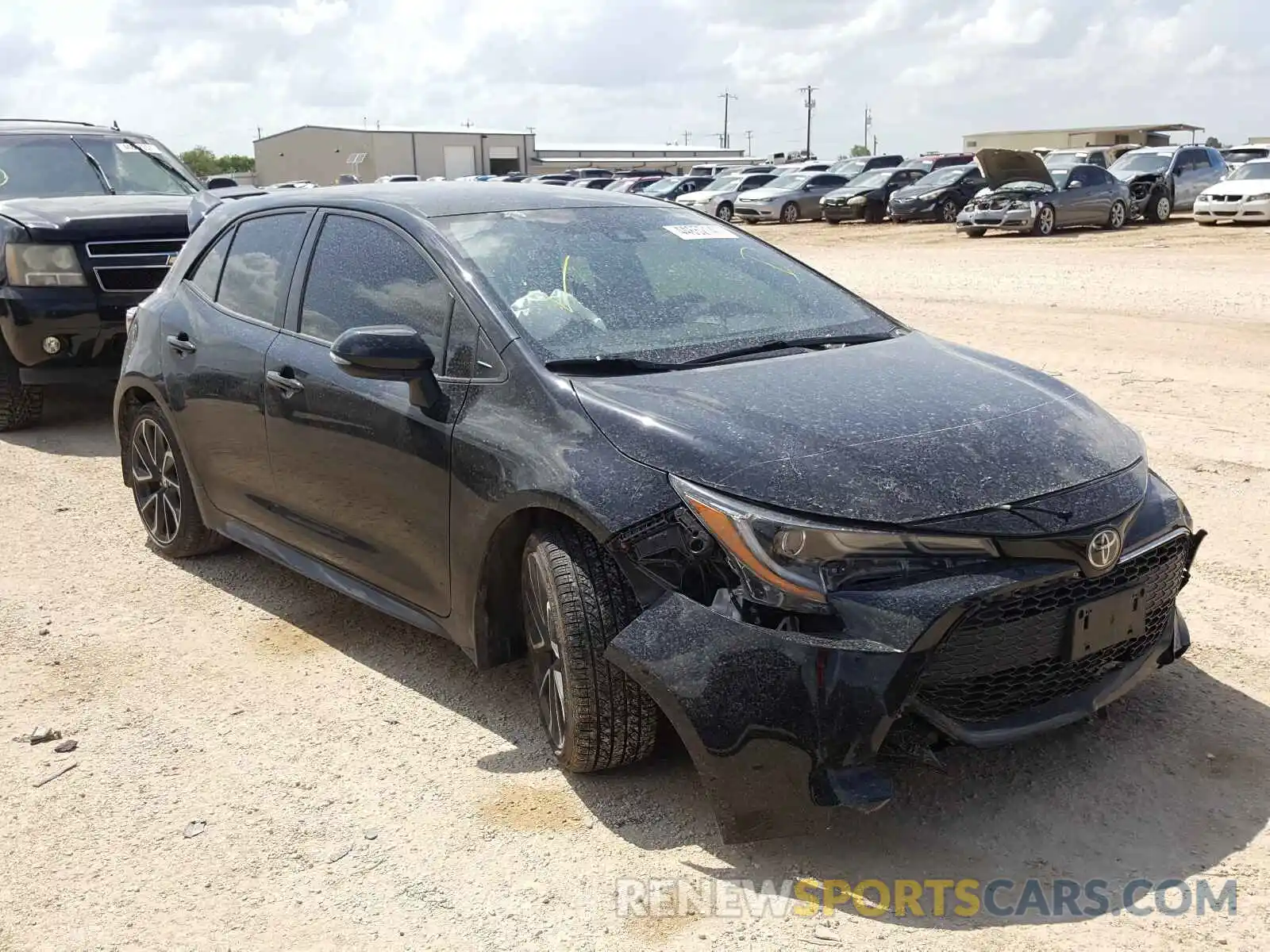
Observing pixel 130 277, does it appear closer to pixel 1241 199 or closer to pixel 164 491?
pixel 164 491

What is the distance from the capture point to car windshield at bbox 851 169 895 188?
32.2 meters

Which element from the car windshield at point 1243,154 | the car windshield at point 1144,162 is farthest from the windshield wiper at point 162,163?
the car windshield at point 1243,154

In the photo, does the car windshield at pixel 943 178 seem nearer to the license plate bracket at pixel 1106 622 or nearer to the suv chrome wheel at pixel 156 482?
the suv chrome wheel at pixel 156 482

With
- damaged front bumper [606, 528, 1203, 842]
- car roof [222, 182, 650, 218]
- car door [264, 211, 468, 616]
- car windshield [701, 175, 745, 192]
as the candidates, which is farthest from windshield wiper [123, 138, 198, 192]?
car windshield [701, 175, 745, 192]

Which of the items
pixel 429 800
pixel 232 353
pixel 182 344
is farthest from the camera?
pixel 182 344

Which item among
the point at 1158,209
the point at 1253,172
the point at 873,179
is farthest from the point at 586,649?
the point at 873,179

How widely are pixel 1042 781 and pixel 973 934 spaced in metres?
0.73

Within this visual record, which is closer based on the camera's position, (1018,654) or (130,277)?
(1018,654)

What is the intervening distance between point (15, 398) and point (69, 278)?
99 centimetres

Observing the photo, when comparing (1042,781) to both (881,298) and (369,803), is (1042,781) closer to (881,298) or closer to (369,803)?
(369,803)

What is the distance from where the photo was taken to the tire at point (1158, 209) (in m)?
26.2

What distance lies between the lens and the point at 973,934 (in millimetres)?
2832

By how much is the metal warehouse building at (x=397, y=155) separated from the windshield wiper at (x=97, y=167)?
2635 inches

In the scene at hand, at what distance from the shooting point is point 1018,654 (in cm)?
302
